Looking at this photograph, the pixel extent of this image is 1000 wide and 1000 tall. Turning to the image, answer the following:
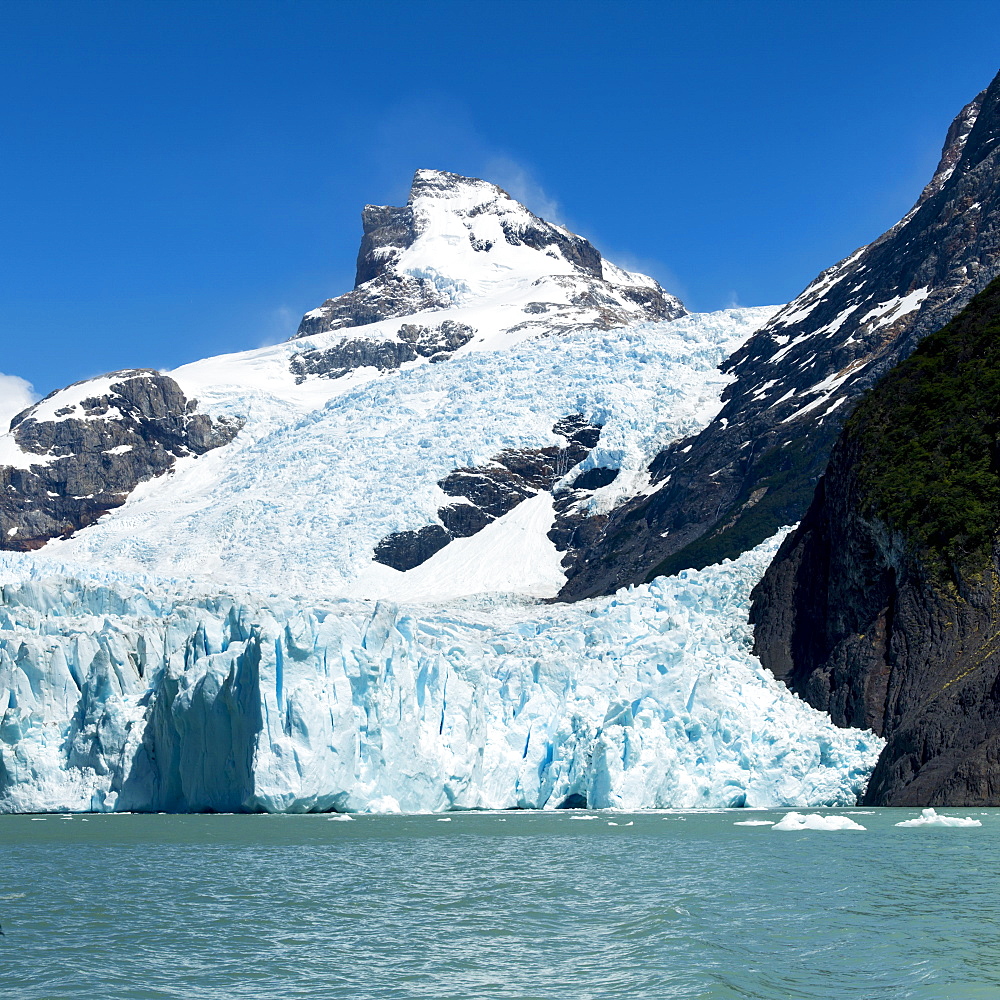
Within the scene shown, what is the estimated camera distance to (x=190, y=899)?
23.0 metres

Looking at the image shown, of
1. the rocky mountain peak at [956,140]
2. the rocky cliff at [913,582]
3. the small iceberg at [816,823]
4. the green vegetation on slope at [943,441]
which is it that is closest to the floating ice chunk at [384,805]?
the small iceberg at [816,823]

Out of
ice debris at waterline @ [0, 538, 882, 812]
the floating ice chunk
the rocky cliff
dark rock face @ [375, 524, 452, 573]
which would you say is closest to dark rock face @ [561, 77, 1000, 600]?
dark rock face @ [375, 524, 452, 573]

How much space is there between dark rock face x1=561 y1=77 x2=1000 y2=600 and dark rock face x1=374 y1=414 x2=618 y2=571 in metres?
8.51

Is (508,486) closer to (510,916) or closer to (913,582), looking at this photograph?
(913,582)

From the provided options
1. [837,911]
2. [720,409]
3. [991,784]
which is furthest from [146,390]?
[837,911]

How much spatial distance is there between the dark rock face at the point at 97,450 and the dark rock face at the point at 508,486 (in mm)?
53180

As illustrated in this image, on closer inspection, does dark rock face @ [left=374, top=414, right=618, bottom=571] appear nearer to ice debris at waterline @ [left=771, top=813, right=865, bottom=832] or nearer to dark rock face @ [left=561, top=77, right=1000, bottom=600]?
dark rock face @ [left=561, top=77, right=1000, bottom=600]

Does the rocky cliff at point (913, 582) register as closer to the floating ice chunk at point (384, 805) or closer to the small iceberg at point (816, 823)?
the small iceberg at point (816, 823)

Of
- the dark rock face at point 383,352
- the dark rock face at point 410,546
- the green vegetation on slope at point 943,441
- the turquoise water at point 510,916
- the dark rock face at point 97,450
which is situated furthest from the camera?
the dark rock face at point 383,352

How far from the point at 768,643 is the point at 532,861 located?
1069 inches

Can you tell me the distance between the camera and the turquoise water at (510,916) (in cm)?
1619

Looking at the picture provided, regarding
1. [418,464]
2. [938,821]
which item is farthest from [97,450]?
[938,821]

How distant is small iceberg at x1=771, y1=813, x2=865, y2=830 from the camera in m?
32.6

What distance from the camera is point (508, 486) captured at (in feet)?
415
